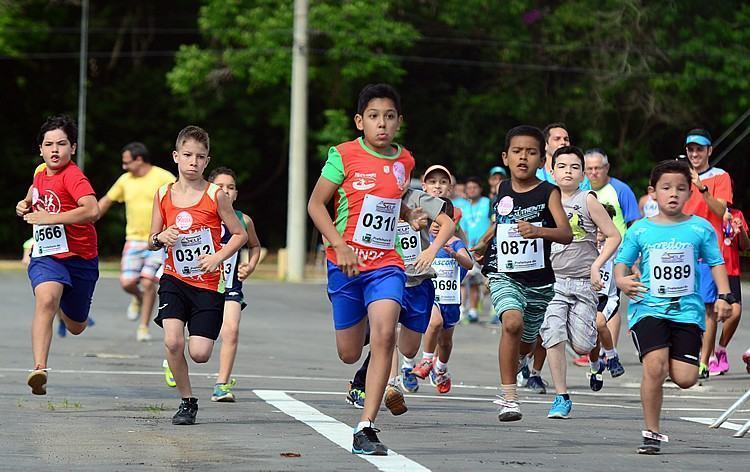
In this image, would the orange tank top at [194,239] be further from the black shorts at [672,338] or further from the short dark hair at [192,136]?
the black shorts at [672,338]

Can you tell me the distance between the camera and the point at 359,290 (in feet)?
29.9

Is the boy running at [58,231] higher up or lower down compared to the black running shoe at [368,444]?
higher up

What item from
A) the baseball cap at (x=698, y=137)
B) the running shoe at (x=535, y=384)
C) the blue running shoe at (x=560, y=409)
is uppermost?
the baseball cap at (x=698, y=137)

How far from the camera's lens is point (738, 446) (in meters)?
9.47

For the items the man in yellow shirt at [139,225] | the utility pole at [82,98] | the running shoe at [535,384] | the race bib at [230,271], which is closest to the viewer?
the race bib at [230,271]

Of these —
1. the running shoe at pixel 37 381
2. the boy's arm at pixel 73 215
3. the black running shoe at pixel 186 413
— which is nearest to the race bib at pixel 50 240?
the boy's arm at pixel 73 215

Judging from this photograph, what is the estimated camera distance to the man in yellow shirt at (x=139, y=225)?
59.5 ft

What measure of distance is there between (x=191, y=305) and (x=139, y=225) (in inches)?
329

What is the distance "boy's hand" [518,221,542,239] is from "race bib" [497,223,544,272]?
0.32 meters

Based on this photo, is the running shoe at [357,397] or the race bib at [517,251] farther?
the running shoe at [357,397]

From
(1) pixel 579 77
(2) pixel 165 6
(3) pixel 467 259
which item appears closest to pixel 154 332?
(3) pixel 467 259

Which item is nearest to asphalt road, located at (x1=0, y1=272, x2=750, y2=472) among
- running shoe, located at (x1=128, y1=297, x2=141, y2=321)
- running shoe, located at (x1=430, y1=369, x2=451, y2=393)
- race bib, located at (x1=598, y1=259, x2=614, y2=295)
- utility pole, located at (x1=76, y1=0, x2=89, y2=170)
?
running shoe, located at (x1=430, y1=369, x2=451, y2=393)

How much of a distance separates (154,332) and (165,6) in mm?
33309

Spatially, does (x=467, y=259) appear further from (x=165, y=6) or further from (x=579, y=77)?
(x=165, y=6)
